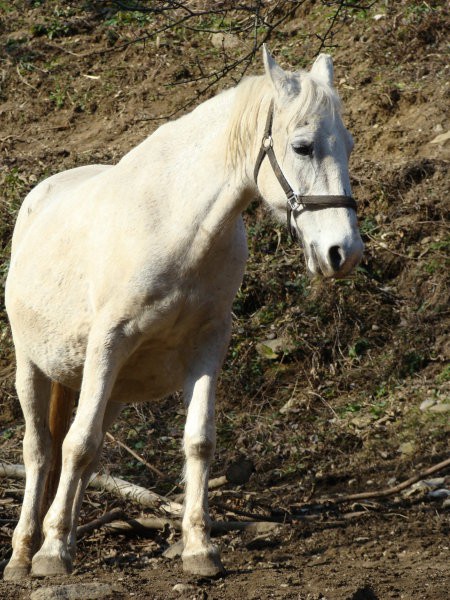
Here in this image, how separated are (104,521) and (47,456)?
53 centimetres

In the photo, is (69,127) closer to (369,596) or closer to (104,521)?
(104,521)

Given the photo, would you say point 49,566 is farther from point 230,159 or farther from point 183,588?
point 230,159

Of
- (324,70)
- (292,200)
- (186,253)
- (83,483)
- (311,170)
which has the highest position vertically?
(324,70)

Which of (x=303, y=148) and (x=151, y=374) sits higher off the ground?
(x=303, y=148)

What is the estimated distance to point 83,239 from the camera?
4.89m

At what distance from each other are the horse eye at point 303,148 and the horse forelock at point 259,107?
0.12m

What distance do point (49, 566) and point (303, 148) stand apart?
2.35 metres

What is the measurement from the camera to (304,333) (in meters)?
8.11

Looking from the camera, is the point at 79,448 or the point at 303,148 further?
the point at 79,448

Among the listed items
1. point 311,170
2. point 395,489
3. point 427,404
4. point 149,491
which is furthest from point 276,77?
point 427,404

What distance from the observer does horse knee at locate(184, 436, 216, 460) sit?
14.8ft

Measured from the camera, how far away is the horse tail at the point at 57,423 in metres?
5.53

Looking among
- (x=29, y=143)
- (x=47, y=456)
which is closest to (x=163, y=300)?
(x=47, y=456)

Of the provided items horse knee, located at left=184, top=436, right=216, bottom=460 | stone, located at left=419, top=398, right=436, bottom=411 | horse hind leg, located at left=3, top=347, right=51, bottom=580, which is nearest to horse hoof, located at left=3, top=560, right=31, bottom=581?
horse hind leg, located at left=3, top=347, right=51, bottom=580
